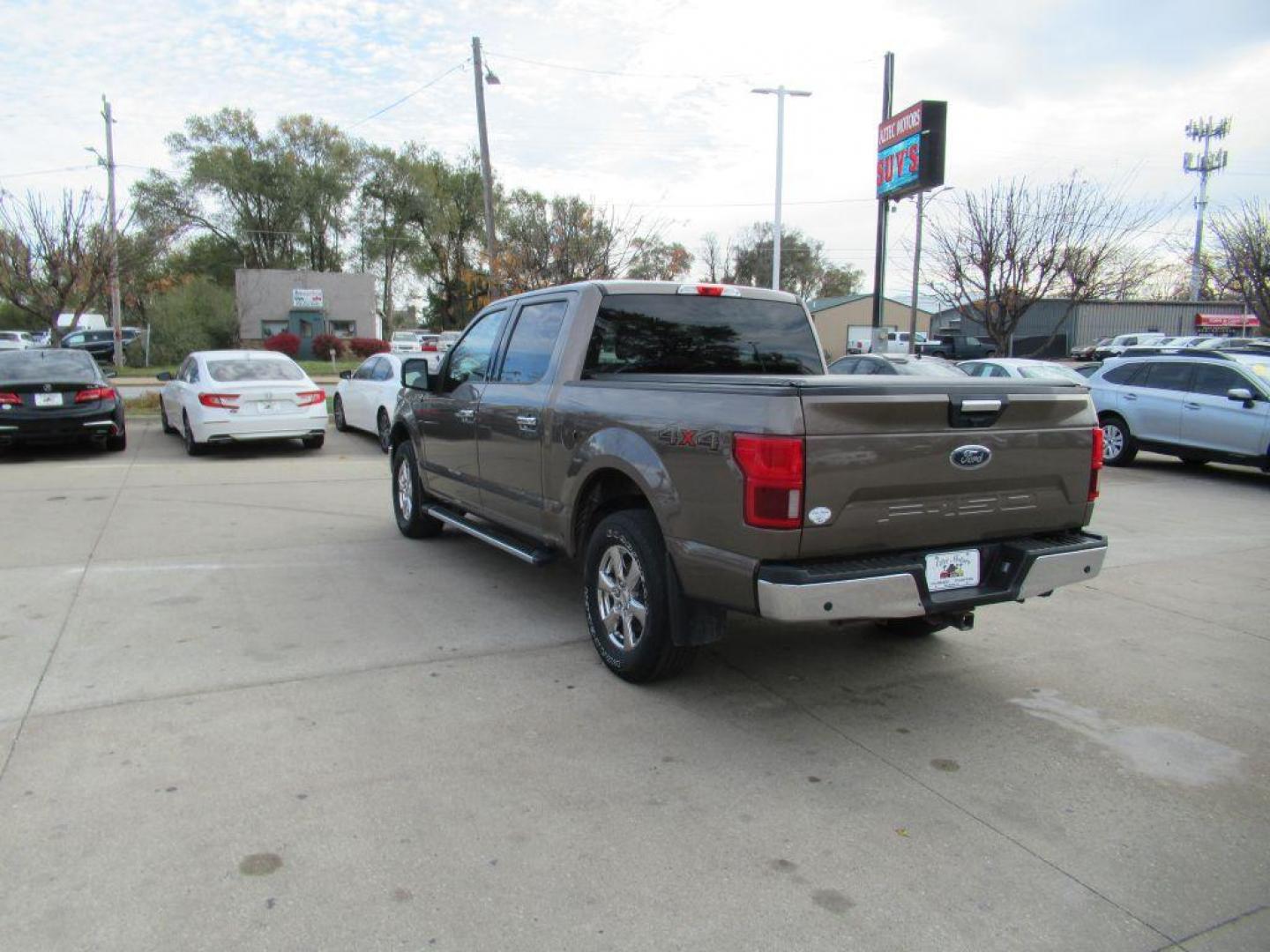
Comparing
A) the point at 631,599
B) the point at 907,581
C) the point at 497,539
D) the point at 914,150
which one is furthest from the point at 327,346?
the point at 907,581

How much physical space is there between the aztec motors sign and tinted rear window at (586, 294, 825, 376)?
16.6 metres

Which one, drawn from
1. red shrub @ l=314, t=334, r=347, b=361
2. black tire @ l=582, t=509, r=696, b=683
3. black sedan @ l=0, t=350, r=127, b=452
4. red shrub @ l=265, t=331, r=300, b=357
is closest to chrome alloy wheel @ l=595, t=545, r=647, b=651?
black tire @ l=582, t=509, r=696, b=683

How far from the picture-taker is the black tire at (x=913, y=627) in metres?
5.00

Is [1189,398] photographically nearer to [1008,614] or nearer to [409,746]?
[1008,614]

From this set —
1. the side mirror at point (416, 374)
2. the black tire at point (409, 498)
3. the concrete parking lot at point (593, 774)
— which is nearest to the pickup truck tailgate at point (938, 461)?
the concrete parking lot at point (593, 774)

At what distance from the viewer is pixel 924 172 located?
20.3 metres

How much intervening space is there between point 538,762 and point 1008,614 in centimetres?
349

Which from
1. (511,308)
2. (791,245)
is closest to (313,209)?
(791,245)

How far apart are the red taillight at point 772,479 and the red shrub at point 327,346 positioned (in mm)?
42056

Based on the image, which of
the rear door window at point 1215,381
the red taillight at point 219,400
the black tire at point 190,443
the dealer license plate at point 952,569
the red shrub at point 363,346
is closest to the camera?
the dealer license plate at point 952,569

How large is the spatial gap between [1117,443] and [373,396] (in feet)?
36.4

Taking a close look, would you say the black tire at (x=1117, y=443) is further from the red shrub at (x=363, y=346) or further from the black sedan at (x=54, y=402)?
the red shrub at (x=363, y=346)

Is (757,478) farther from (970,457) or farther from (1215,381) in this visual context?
(1215,381)

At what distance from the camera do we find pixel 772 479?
3.49 metres
